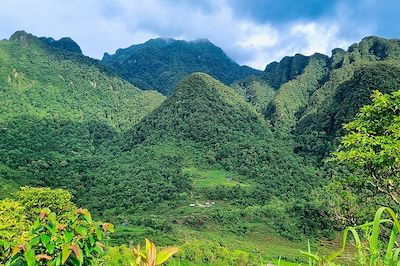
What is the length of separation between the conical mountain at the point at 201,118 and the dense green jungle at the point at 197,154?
410mm

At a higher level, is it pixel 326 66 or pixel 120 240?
pixel 326 66

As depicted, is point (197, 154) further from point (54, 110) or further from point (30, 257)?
point (30, 257)

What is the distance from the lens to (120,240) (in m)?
61.1

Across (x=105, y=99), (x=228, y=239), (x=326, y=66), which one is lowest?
(x=228, y=239)

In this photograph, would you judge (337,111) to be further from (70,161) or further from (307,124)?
(70,161)

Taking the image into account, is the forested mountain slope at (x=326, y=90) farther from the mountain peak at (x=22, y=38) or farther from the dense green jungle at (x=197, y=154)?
the mountain peak at (x=22, y=38)

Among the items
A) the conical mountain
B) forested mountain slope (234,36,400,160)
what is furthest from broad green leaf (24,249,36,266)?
forested mountain slope (234,36,400,160)

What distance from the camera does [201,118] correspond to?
127m

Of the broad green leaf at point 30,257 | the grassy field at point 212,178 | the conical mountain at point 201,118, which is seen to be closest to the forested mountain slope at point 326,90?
the conical mountain at point 201,118

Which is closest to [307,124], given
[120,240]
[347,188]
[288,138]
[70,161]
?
[288,138]

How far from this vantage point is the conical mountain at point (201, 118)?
123 m

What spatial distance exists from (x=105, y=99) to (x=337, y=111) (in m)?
89.3

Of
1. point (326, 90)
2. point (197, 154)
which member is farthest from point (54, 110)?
point (326, 90)

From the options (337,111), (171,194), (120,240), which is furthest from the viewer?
(337,111)
